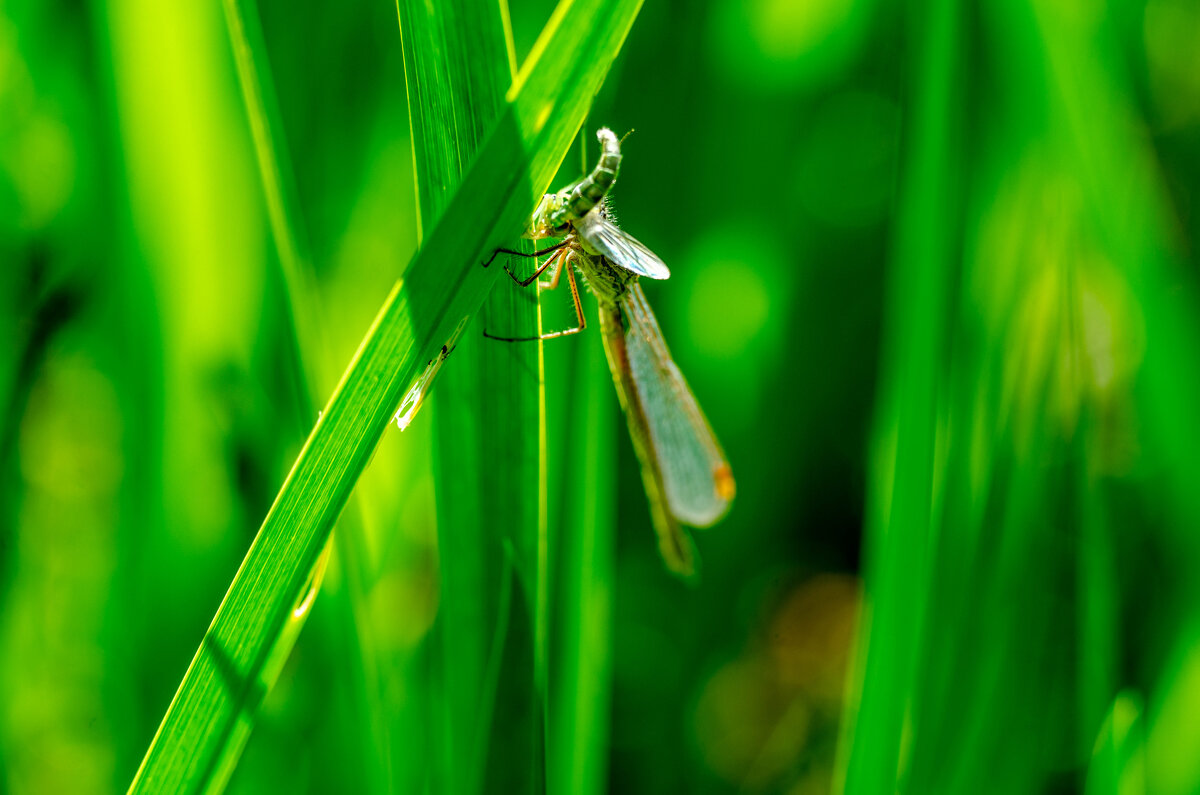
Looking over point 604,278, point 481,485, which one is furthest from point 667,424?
point 481,485

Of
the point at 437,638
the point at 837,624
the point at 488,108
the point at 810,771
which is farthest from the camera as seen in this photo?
the point at 837,624

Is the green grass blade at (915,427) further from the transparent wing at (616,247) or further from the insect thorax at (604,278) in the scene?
the insect thorax at (604,278)

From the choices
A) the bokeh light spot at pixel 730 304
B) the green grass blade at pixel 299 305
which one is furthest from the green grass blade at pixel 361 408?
the bokeh light spot at pixel 730 304

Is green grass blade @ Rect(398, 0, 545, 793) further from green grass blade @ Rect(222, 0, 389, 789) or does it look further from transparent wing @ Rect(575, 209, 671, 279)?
transparent wing @ Rect(575, 209, 671, 279)

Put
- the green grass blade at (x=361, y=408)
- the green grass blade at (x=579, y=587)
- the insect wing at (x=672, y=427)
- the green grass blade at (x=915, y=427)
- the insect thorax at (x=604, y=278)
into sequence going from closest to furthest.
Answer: the green grass blade at (x=361, y=408), the green grass blade at (x=915, y=427), the green grass blade at (x=579, y=587), the insect thorax at (x=604, y=278), the insect wing at (x=672, y=427)

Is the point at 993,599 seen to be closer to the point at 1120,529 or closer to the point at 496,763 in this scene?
the point at 1120,529

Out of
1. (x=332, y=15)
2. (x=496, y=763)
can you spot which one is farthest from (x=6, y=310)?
A: (x=496, y=763)

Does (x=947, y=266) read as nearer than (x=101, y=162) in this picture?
Yes

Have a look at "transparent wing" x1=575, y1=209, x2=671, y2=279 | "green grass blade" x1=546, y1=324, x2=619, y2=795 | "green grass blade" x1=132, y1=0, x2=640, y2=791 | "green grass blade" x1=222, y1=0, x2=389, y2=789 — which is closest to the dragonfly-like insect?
"transparent wing" x1=575, y1=209, x2=671, y2=279
